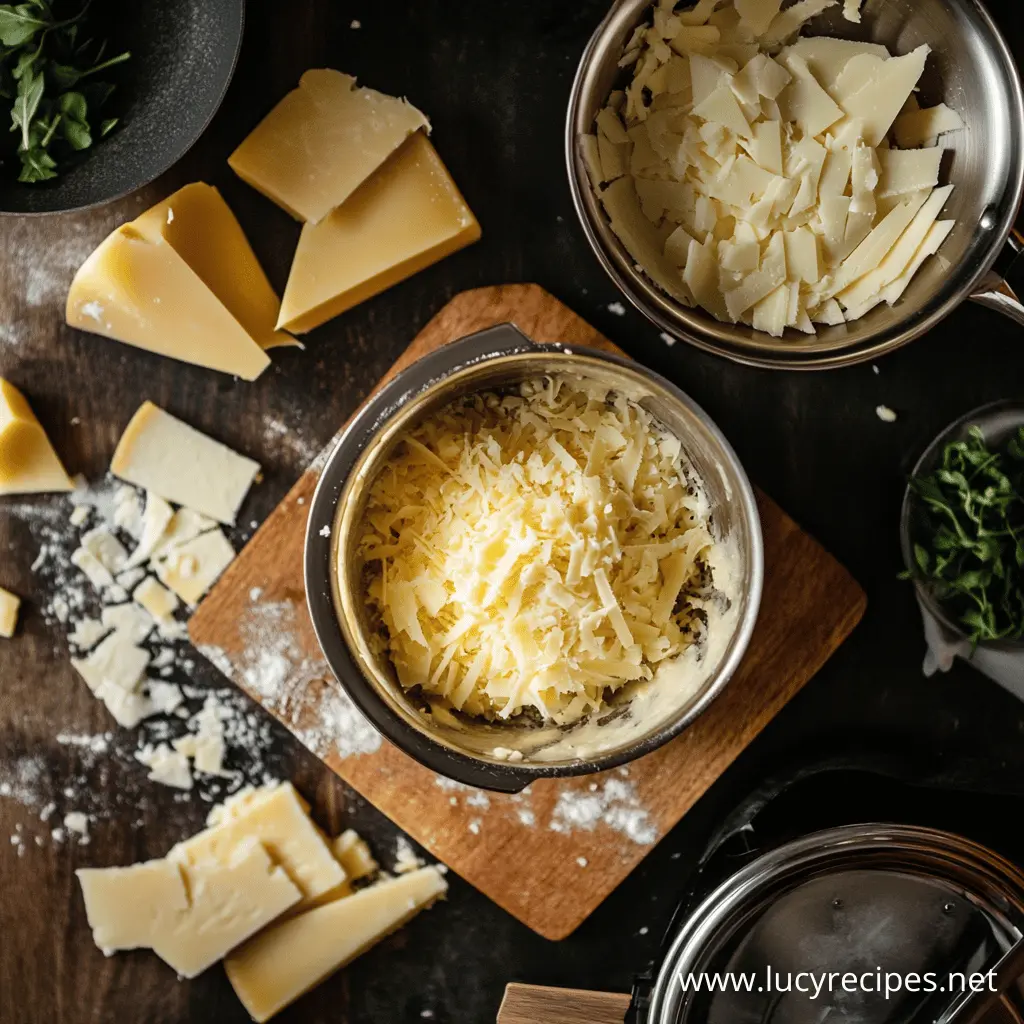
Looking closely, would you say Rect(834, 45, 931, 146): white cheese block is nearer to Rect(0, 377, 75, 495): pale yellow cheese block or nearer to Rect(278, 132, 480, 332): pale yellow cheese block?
Rect(278, 132, 480, 332): pale yellow cheese block

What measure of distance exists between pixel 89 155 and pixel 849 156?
37.4 inches

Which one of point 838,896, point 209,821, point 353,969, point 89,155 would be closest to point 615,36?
point 89,155

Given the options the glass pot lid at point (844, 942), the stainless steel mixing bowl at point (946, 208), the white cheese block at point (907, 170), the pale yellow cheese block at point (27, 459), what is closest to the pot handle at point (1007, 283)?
the stainless steel mixing bowl at point (946, 208)

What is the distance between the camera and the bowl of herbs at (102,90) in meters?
1.25

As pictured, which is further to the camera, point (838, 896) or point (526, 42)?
point (526, 42)

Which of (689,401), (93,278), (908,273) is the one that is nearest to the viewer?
(689,401)

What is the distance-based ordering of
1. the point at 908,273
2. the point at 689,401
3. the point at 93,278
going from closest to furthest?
1. the point at 689,401
2. the point at 908,273
3. the point at 93,278

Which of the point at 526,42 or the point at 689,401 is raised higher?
the point at 526,42

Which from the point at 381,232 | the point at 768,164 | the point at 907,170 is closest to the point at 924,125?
the point at 907,170

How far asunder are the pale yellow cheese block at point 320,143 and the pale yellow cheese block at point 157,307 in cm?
16

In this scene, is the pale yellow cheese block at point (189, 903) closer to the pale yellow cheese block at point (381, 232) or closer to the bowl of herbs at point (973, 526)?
the pale yellow cheese block at point (381, 232)

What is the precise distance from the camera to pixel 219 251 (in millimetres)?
1346

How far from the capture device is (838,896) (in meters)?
1.15

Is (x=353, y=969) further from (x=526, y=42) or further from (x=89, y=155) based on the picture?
(x=526, y=42)
